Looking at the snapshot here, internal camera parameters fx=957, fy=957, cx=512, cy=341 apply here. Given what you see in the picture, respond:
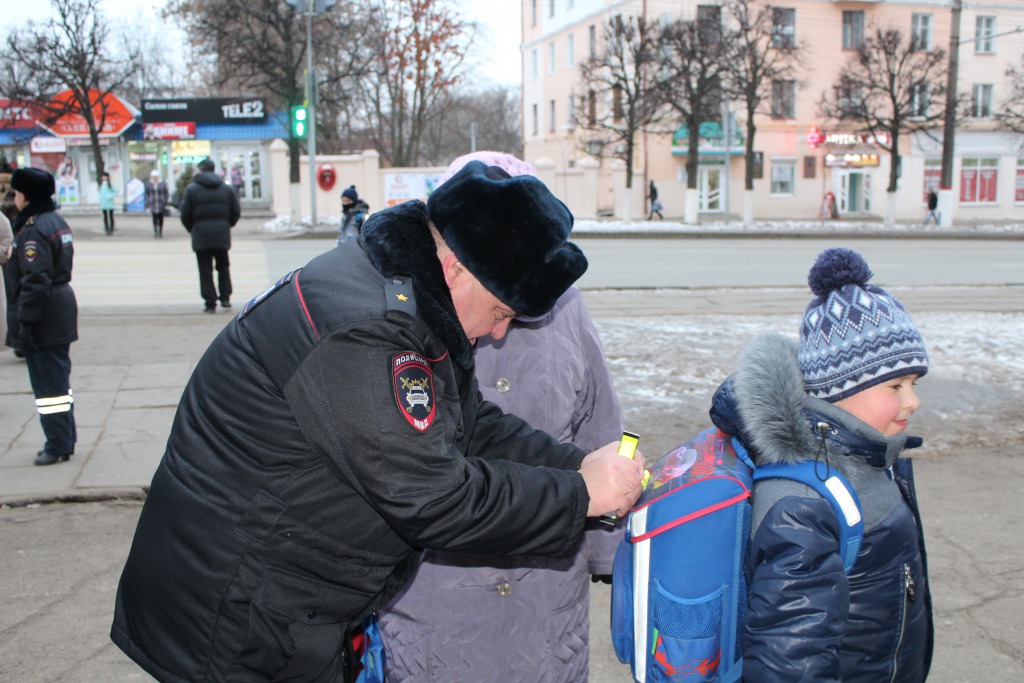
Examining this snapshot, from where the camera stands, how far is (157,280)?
14.8 m

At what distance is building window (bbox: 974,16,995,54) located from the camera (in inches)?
1784

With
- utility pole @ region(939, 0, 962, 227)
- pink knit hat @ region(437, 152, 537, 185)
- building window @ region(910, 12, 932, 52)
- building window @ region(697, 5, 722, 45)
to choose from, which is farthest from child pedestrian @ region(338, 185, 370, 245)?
building window @ region(910, 12, 932, 52)

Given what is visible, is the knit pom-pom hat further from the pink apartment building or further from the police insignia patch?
the pink apartment building

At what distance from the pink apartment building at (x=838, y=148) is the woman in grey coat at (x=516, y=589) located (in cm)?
3972

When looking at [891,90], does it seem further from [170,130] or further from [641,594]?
[641,594]

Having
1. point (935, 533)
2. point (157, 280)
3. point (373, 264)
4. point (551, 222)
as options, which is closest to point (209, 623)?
point (373, 264)

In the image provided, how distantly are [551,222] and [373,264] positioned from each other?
0.35 meters

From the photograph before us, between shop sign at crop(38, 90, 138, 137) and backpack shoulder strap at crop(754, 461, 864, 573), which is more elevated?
shop sign at crop(38, 90, 138, 137)

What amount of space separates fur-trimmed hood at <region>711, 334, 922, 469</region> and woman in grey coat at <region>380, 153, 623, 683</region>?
0.40 m

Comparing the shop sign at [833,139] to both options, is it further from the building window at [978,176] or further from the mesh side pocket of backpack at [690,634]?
the mesh side pocket of backpack at [690,634]

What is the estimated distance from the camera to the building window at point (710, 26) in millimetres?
34581

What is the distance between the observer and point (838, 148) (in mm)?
43219

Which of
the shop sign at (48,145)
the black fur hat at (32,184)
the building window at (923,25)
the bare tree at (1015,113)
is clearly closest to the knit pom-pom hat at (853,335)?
the black fur hat at (32,184)

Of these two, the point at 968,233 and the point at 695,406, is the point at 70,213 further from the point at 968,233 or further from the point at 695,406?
the point at 695,406
